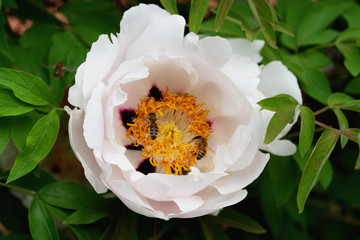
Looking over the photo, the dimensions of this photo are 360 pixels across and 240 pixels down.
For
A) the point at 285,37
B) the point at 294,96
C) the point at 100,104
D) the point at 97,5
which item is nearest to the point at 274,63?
the point at 294,96

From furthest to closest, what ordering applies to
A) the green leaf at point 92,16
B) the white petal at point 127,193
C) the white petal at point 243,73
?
the green leaf at point 92,16 < the white petal at point 243,73 < the white petal at point 127,193

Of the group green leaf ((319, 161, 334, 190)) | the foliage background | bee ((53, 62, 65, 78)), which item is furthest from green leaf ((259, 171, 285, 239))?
bee ((53, 62, 65, 78))

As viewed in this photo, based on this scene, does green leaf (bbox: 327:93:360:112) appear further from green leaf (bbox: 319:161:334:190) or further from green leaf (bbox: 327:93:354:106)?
green leaf (bbox: 319:161:334:190)

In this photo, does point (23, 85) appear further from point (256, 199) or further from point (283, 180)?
point (256, 199)

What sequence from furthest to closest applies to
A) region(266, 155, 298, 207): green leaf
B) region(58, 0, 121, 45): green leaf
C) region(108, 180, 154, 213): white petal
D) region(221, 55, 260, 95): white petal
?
region(58, 0, 121, 45): green leaf < region(266, 155, 298, 207): green leaf < region(221, 55, 260, 95): white petal < region(108, 180, 154, 213): white petal

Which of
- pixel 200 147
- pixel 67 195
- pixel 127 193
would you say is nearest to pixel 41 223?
pixel 67 195

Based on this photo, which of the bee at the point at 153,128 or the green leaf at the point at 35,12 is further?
the green leaf at the point at 35,12

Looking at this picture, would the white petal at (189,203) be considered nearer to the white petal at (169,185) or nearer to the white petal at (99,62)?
the white petal at (169,185)

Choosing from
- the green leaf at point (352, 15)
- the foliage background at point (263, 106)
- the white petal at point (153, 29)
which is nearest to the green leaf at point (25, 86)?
the foliage background at point (263, 106)
